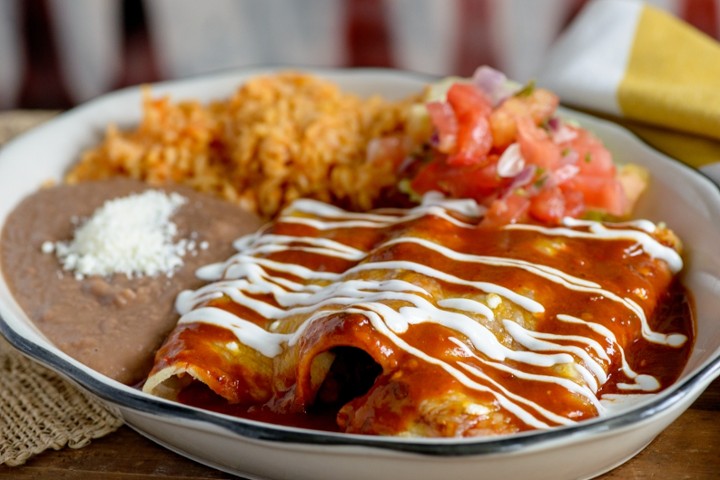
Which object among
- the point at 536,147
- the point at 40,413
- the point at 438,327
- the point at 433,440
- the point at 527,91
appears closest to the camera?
the point at 433,440

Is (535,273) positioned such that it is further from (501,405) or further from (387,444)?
(387,444)

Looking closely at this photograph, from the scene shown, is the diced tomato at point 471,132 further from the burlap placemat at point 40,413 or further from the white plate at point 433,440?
the burlap placemat at point 40,413

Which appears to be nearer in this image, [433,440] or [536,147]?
[433,440]

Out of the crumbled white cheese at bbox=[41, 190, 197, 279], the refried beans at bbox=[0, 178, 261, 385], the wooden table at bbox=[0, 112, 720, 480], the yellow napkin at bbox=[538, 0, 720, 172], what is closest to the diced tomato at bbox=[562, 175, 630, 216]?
the yellow napkin at bbox=[538, 0, 720, 172]

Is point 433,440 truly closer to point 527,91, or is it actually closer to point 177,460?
point 177,460

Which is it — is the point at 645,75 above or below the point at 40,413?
above

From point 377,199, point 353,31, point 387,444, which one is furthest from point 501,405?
point 353,31

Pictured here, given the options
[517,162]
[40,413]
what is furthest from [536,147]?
[40,413]
